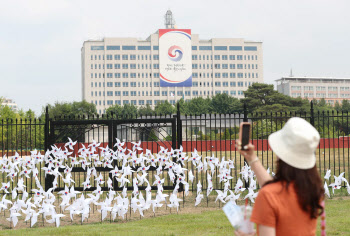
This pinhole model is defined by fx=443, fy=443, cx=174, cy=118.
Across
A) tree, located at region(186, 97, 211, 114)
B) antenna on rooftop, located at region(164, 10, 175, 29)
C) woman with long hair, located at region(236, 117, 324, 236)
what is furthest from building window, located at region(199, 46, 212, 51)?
woman with long hair, located at region(236, 117, 324, 236)

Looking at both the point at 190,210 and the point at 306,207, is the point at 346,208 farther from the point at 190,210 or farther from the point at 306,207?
the point at 306,207

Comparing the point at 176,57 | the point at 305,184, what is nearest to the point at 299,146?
the point at 305,184

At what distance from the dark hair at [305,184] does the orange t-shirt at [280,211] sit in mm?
23

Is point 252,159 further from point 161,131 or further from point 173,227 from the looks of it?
point 161,131

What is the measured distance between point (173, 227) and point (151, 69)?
12536 cm

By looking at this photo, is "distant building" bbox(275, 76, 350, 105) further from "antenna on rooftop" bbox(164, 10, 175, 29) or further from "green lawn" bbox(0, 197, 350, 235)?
"green lawn" bbox(0, 197, 350, 235)

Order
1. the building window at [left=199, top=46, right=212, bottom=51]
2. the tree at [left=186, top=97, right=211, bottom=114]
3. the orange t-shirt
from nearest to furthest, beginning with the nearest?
1. the orange t-shirt
2. the tree at [left=186, top=97, right=211, bottom=114]
3. the building window at [left=199, top=46, right=212, bottom=51]

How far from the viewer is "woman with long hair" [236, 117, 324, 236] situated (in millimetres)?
2068

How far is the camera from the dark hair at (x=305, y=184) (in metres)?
2.12

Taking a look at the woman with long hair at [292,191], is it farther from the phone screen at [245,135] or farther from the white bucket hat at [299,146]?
the phone screen at [245,135]

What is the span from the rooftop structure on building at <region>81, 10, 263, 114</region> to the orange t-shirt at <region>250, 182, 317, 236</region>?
11958 centimetres

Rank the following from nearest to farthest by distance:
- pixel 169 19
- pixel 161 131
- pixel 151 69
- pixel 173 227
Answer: pixel 173 227, pixel 161 131, pixel 169 19, pixel 151 69

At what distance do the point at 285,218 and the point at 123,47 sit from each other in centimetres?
13007

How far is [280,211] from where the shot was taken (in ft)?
6.81
